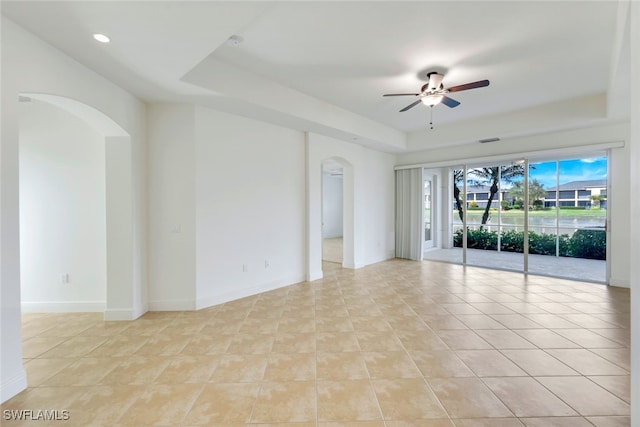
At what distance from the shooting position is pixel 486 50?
322 cm

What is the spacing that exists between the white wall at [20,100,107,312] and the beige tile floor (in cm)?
37

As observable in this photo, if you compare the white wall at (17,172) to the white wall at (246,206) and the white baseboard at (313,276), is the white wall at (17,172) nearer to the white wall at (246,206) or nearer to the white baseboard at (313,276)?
the white wall at (246,206)

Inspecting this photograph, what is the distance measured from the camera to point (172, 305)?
3951 millimetres

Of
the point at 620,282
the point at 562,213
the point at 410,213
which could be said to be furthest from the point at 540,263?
the point at 410,213

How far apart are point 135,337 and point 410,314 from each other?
331cm

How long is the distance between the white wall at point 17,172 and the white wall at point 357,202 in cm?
281

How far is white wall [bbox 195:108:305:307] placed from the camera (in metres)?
4.09

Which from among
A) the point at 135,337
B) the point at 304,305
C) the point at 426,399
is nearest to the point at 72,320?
the point at 135,337

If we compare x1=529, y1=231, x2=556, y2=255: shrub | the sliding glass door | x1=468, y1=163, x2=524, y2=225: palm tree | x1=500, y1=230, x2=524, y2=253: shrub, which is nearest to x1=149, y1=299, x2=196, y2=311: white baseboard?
the sliding glass door

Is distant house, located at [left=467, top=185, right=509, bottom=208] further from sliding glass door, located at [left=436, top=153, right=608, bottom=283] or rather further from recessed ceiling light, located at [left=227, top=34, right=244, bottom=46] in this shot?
recessed ceiling light, located at [left=227, top=34, right=244, bottom=46]

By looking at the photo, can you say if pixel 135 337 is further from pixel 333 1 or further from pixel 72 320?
pixel 333 1

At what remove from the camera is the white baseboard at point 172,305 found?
155 inches
